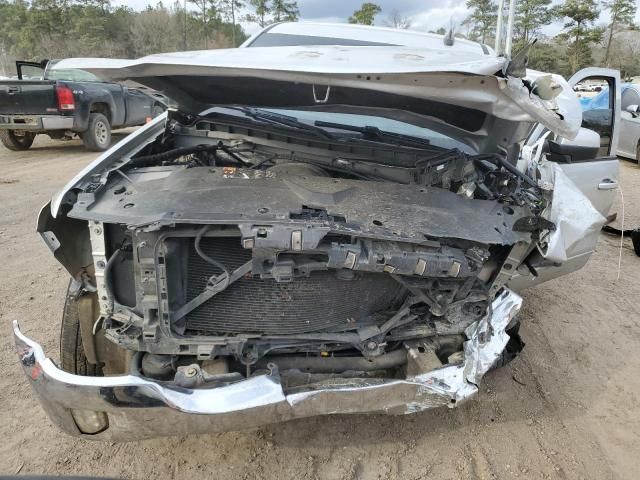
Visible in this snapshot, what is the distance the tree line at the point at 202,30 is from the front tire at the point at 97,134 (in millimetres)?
25217

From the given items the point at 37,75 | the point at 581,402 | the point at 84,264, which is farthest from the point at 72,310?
the point at 37,75

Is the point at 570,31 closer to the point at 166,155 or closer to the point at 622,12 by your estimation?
the point at 622,12

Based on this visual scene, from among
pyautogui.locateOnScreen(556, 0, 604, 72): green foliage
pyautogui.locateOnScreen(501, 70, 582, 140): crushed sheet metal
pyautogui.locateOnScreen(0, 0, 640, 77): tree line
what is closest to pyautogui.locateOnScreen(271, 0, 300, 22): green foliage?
pyautogui.locateOnScreen(0, 0, 640, 77): tree line

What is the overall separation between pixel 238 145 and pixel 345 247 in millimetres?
1283

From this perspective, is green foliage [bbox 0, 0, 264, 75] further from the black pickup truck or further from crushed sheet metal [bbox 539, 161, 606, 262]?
crushed sheet metal [bbox 539, 161, 606, 262]

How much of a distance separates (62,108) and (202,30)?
30.9 meters

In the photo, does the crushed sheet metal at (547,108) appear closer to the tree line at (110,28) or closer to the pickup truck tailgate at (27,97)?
the pickup truck tailgate at (27,97)

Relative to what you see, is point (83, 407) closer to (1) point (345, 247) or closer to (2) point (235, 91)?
(1) point (345, 247)

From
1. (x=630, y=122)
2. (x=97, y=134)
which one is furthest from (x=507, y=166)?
(x=630, y=122)

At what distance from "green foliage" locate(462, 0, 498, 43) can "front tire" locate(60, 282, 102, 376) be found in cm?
3214

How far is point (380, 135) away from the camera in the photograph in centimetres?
287

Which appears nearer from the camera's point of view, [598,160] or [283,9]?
[598,160]

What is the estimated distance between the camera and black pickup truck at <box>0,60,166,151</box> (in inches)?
302

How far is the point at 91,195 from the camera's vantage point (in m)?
1.96
